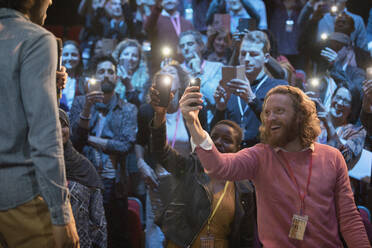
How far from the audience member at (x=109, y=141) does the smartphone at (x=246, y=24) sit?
158cm

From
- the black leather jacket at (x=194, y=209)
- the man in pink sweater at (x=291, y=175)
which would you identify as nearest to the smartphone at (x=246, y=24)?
the black leather jacket at (x=194, y=209)

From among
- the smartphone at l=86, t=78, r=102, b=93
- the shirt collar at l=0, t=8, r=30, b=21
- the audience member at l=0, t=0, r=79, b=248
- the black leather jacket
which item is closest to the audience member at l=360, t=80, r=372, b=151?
the black leather jacket

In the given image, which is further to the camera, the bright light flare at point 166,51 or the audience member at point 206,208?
the bright light flare at point 166,51

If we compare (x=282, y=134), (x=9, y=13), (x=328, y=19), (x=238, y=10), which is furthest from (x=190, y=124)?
(x=328, y=19)

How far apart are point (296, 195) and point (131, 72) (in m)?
2.97

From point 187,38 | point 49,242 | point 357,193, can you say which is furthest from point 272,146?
point 187,38

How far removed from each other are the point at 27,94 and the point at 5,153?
247 mm

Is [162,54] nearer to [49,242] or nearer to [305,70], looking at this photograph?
[305,70]

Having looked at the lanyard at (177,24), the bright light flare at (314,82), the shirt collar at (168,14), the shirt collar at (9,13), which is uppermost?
the shirt collar at (168,14)

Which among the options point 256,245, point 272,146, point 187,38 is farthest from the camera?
point 187,38

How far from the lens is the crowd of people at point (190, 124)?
1.37 meters

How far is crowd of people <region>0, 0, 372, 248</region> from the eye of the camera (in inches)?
54.1

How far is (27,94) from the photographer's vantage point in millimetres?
1352

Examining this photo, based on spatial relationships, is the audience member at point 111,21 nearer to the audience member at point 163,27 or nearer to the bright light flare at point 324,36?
the audience member at point 163,27
